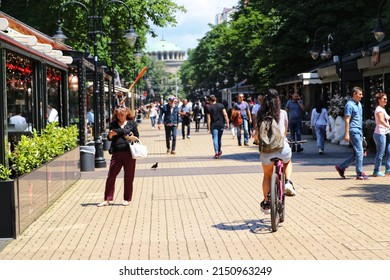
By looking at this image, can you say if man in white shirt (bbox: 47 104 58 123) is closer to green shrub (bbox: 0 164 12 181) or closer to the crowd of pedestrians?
the crowd of pedestrians

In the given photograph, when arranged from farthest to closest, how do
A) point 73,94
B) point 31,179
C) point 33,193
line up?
point 73,94 → point 33,193 → point 31,179

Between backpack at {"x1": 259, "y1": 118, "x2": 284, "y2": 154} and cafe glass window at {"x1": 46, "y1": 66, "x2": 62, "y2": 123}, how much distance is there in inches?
387

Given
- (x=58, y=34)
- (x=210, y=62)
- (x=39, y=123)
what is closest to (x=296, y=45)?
(x=58, y=34)

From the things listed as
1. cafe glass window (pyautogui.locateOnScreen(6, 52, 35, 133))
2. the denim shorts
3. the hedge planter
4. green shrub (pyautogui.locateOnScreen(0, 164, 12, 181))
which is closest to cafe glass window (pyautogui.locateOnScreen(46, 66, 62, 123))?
cafe glass window (pyautogui.locateOnScreen(6, 52, 35, 133))

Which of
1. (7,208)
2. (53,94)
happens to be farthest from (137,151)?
(53,94)

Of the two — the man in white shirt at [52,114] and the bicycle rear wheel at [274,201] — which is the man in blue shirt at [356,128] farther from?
the man in white shirt at [52,114]

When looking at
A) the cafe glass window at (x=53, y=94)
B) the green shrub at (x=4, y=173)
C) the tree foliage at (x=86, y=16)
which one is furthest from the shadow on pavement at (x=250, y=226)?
the tree foliage at (x=86, y=16)

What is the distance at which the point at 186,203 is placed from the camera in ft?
42.2

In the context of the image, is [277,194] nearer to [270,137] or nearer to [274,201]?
[274,201]

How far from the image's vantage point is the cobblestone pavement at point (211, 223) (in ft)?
27.9

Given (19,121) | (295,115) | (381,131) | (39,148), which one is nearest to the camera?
(39,148)

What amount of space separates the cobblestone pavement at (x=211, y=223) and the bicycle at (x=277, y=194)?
0.15 metres

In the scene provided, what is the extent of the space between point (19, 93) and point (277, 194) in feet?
22.4

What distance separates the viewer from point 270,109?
33.1 ft
